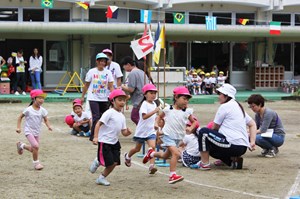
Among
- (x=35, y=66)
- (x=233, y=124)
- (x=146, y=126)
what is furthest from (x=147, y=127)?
(x=35, y=66)

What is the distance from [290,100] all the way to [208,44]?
5693 millimetres

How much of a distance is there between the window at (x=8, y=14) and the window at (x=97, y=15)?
327 cm

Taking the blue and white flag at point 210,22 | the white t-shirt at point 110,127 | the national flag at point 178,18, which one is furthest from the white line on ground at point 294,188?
the national flag at point 178,18

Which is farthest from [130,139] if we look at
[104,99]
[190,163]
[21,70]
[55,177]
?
[21,70]

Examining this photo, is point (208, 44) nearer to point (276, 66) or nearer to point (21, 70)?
point (276, 66)

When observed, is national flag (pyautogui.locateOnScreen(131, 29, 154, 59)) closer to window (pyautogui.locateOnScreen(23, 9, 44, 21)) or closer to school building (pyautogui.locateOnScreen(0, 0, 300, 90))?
school building (pyautogui.locateOnScreen(0, 0, 300, 90))

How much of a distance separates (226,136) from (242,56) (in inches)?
840

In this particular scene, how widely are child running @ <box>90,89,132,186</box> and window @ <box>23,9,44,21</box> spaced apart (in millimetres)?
18809

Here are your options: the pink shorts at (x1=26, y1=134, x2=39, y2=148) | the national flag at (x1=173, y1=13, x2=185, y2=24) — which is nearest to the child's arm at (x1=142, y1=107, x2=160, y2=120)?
the pink shorts at (x1=26, y1=134, x2=39, y2=148)

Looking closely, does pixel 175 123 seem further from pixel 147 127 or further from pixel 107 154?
pixel 107 154

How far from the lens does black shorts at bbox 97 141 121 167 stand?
8.27 metres

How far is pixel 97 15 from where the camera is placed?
27.5 m

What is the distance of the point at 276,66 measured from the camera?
29.6 m

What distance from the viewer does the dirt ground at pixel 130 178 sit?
7.91 m
